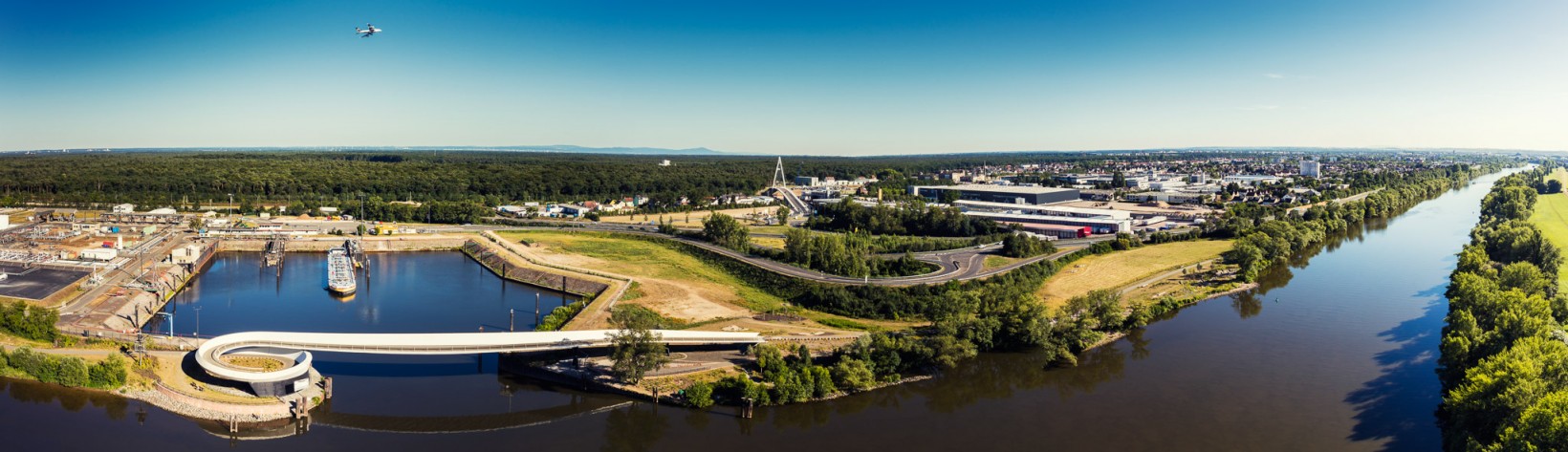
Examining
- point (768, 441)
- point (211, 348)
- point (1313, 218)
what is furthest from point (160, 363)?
point (1313, 218)

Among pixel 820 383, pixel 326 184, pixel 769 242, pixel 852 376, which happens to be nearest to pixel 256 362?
pixel 820 383

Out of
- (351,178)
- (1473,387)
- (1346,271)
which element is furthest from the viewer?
(351,178)

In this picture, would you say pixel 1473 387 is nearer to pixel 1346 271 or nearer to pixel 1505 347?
pixel 1505 347

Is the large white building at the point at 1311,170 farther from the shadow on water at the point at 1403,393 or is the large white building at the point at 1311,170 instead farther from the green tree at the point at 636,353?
the green tree at the point at 636,353

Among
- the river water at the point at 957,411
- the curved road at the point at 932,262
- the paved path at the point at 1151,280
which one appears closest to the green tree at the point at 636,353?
the river water at the point at 957,411

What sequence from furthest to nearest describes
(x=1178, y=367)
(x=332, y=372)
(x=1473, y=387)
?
(x=1178, y=367) → (x=332, y=372) → (x=1473, y=387)

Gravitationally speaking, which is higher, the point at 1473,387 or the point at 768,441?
the point at 1473,387
